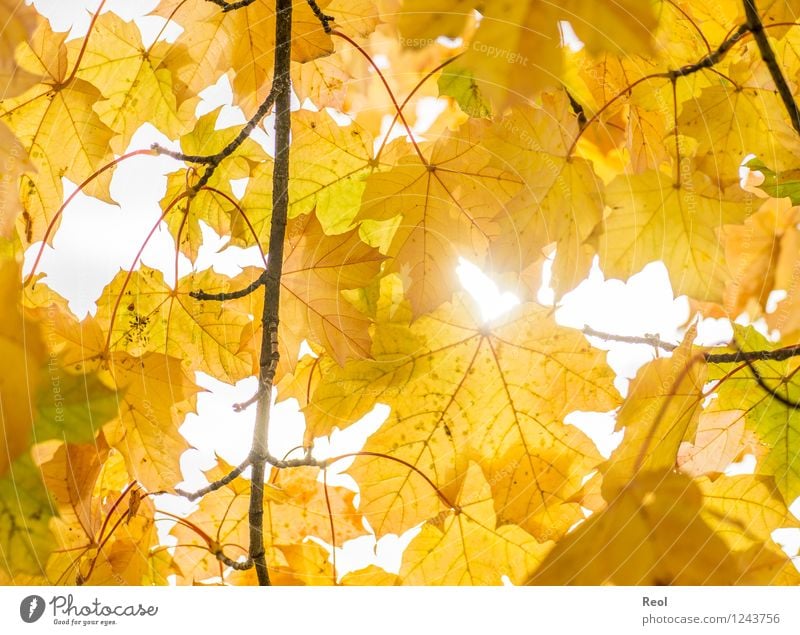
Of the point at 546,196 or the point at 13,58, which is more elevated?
the point at 13,58

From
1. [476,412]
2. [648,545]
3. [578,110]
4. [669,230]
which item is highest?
[578,110]

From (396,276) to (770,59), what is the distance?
395 mm

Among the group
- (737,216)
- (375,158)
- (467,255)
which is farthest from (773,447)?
(375,158)

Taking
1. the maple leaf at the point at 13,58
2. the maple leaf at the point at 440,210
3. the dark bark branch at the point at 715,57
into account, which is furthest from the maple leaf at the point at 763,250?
the maple leaf at the point at 13,58

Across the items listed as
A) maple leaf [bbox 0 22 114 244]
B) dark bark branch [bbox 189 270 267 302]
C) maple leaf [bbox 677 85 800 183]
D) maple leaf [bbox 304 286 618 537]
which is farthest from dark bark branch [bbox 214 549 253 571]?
maple leaf [bbox 677 85 800 183]

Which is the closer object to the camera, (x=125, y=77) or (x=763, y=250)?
(x=125, y=77)

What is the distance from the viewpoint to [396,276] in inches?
21.2

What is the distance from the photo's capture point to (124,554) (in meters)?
0.59

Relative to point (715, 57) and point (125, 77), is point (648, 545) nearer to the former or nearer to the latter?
point (715, 57)

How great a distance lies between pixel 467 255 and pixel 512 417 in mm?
152

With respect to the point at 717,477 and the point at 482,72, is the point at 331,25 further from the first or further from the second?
the point at 717,477

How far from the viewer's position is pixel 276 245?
1.76 ft

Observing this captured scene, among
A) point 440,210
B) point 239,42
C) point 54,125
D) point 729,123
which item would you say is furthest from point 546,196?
point 54,125

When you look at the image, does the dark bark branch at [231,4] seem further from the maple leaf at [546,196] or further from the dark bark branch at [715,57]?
the dark bark branch at [715,57]
